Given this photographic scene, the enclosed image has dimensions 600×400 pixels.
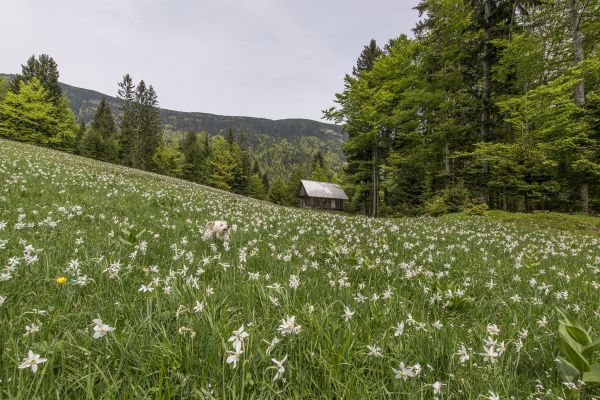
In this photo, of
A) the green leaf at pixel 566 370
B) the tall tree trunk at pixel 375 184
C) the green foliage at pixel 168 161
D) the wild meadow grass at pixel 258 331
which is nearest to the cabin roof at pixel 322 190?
the tall tree trunk at pixel 375 184

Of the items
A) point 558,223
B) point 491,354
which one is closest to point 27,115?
point 491,354

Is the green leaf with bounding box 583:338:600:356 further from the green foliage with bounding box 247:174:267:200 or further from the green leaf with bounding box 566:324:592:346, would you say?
the green foliage with bounding box 247:174:267:200

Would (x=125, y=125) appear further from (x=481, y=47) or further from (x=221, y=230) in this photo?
(x=221, y=230)

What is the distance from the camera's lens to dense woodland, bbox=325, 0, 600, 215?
2414 cm

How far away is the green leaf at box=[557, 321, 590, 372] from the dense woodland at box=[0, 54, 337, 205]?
82.0 metres

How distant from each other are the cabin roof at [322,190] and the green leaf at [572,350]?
72821 millimetres

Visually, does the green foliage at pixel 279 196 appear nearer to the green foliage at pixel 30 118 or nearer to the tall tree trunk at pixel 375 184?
the tall tree trunk at pixel 375 184

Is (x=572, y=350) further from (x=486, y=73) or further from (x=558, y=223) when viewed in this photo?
(x=486, y=73)

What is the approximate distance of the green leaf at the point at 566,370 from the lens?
1859mm

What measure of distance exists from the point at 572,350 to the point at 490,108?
114 ft

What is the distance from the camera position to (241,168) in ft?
286

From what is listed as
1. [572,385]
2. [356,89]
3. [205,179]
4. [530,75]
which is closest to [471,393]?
[572,385]

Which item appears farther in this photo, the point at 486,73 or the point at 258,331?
the point at 486,73

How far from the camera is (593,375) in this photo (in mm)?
1728
